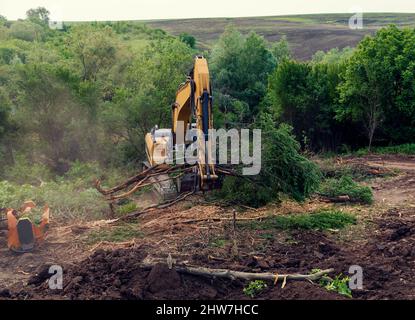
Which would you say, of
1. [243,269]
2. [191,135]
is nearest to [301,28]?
[191,135]

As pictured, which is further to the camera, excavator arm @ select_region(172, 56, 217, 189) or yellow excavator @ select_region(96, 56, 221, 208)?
yellow excavator @ select_region(96, 56, 221, 208)

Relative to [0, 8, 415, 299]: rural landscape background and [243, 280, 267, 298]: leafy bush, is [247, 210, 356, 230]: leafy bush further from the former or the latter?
[243, 280, 267, 298]: leafy bush

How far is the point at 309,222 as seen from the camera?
38.5 ft

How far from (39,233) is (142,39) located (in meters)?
41.1

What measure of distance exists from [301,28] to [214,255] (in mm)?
60780

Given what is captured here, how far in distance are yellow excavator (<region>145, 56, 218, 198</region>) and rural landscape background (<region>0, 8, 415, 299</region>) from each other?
797 mm

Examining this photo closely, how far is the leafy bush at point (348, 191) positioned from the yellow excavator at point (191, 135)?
367 centimetres

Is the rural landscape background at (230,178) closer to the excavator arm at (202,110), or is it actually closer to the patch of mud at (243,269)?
the patch of mud at (243,269)

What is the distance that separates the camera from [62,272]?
9.08m

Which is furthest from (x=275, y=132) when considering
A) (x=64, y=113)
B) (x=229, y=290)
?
(x=64, y=113)

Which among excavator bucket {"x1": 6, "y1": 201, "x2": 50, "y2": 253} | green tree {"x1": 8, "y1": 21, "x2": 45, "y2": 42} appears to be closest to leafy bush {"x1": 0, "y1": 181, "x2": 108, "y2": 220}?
excavator bucket {"x1": 6, "y1": 201, "x2": 50, "y2": 253}

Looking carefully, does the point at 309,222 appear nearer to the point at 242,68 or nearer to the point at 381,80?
the point at 381,80

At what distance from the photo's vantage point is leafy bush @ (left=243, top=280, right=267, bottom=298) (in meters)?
8.42

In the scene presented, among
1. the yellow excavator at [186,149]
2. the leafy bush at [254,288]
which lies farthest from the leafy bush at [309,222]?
the leafy bush at [254,288]
